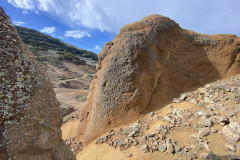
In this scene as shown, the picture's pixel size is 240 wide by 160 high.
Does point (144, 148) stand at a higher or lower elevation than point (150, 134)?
lower

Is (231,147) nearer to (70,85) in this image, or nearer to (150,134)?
(150,134)

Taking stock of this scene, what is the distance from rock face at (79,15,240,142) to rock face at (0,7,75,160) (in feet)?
10.6

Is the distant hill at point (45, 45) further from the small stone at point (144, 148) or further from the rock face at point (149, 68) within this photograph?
the small stone at point (144, 148)

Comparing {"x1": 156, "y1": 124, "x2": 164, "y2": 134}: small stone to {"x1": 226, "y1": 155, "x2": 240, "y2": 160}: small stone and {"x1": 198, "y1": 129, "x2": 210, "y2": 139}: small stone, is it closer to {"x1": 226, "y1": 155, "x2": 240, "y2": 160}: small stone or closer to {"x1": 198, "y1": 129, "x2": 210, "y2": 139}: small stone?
{"x1": 198, "y1": 129, "x2": 210, "y2": 139}: small stone

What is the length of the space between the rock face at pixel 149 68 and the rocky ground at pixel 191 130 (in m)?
0.60

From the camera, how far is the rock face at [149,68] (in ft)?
Result: 19.5

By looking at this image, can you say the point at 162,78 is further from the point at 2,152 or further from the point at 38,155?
the point at 2,152

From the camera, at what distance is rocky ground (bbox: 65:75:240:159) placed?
369 centimetres

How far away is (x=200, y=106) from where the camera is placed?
5094mm

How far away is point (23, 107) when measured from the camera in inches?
91.8

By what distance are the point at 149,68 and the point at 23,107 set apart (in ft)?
16.5

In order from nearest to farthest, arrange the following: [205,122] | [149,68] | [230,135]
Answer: [230,135]
[205,122]
[149,68]

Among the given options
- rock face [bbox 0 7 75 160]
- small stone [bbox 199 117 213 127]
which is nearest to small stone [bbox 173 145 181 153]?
small stone [bbox 199 117 213 127]

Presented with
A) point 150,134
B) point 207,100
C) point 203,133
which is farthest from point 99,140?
point 207,100
